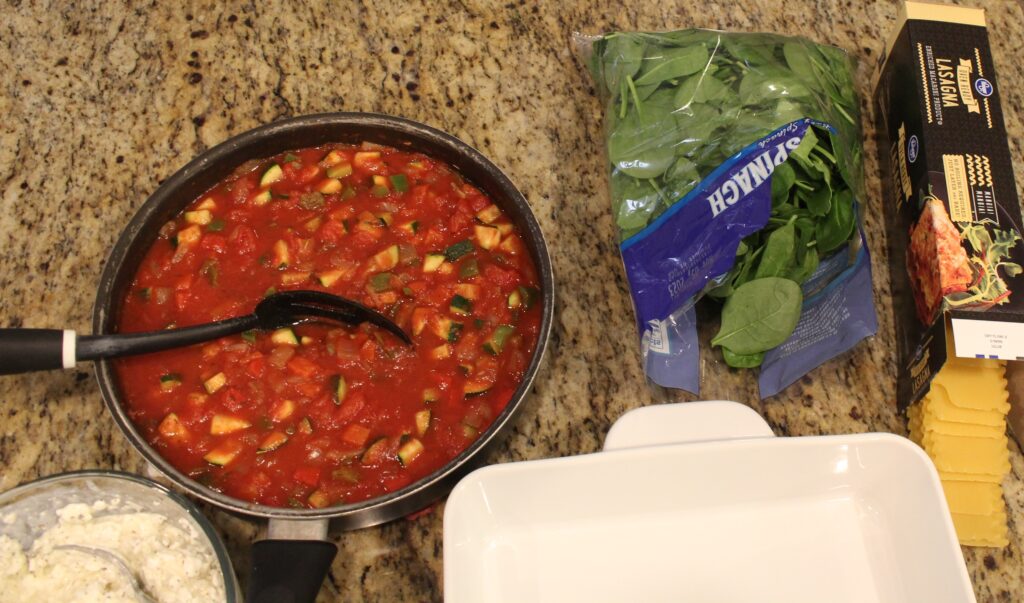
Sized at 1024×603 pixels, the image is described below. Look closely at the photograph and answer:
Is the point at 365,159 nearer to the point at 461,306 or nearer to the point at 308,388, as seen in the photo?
the point at 461,306

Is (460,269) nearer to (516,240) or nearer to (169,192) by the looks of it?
(516,240)

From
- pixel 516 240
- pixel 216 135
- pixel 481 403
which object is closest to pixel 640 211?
pixel 516 240

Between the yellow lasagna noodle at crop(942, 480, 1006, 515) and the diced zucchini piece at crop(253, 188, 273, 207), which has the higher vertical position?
the diced zucchini piece at crop(253, 188, 273, 207)

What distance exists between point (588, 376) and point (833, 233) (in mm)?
522

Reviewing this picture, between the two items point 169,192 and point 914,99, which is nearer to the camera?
point 169,192

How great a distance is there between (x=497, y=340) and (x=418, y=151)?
1.34 feet

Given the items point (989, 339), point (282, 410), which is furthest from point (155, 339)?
point (989, 339)

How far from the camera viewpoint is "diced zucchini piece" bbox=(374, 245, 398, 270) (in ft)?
5.06

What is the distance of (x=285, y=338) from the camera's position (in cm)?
147

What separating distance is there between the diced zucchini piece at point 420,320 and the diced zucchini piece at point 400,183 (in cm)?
26

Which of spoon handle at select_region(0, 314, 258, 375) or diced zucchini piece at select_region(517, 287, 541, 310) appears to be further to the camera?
diced zucchini piece at select_region(517, 287, 541, 310)

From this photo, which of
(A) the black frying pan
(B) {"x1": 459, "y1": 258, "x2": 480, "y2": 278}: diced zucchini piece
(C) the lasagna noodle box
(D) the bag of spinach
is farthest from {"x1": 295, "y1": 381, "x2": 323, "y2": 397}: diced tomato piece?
(C) the lasagna noodle box

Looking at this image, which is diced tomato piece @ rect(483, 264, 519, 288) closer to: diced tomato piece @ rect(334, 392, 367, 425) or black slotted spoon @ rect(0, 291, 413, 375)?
black slotted spoon @ rect(0, 291, 413, 375)

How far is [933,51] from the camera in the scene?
1.71 m
